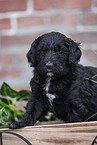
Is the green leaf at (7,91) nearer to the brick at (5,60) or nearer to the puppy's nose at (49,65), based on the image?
the brick at (5,60)

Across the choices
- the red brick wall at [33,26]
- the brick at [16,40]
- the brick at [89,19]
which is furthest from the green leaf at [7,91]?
the brick at [89,19]

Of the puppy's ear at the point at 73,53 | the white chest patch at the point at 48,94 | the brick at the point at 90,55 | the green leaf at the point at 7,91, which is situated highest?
the puppy's ear at the point at 73,53

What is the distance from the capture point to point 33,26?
9.96 ft

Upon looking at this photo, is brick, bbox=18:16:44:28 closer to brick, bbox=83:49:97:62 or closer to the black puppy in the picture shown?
brick, bbox=83:49:97:62

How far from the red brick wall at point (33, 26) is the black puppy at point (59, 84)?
994 mm

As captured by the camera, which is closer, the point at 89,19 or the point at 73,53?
the point at 73,53

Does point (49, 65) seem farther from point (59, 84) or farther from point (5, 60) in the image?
point (5, 60)

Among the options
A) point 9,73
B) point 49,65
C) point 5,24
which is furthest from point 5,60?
point 49,65

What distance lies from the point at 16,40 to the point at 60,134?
169cm

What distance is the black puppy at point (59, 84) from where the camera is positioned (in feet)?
6.08

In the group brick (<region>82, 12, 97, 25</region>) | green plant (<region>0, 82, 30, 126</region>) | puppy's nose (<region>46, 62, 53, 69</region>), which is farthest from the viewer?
brick (<region>82, 12, 97, 25</region>)

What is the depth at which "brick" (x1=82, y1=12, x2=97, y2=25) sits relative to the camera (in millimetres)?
2928

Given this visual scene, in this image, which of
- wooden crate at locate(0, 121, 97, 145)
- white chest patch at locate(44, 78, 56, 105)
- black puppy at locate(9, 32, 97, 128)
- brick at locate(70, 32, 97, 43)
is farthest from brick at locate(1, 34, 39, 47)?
wooden crate at locate(0, 121, 97, 145)

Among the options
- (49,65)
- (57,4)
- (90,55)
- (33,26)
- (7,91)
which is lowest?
(7,91)
